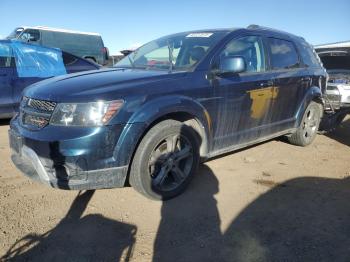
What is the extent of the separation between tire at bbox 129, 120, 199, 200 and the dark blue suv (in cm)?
1

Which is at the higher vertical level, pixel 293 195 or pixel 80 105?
pixel 80 105

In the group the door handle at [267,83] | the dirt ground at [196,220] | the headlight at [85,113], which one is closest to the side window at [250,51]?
the door handle at [267,83]

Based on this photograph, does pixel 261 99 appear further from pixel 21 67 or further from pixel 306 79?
pixel 21 67

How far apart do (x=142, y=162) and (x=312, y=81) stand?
137 inches

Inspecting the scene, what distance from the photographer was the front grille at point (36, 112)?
10.6 feet

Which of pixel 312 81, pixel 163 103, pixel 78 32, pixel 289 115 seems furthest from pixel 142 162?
pixel 78 32

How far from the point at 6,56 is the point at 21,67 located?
331mm

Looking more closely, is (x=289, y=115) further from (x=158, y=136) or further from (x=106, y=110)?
(x=106, y=110)

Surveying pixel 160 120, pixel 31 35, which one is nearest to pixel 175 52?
pixel 160 120

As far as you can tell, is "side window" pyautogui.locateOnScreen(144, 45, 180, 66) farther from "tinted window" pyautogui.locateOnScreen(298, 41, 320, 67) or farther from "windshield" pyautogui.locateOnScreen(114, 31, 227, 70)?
"tinted window" pyautogui.locateOnScreen(298, 41, 320, 67)

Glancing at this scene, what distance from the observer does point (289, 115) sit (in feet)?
17.3

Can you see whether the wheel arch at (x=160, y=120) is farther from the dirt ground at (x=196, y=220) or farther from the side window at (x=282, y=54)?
the side window at (x=282, y=54)

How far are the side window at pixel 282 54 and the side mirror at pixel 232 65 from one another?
1085 mm

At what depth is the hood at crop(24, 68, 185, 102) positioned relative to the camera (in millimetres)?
3156
